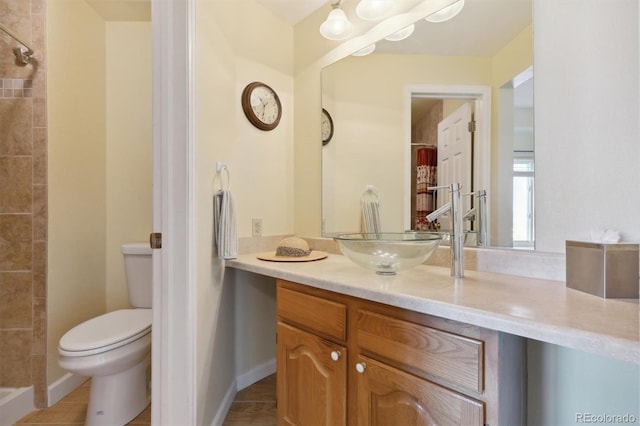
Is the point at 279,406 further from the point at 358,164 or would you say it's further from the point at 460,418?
the point at 358,164

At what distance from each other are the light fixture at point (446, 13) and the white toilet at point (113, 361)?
209cm

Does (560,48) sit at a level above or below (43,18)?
below

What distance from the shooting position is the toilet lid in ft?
4.20

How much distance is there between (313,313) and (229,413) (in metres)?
0.95

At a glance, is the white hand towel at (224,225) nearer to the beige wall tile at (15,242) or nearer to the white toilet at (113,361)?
the white toilet at (113,361)

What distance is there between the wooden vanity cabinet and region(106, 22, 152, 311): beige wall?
150cm

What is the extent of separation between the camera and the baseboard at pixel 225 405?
54.4 inches

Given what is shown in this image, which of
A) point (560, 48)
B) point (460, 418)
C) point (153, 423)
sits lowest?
point (153, 423)

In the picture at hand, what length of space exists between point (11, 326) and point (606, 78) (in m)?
2.86

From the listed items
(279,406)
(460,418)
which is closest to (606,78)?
(460,418)

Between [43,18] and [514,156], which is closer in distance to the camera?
[514,156]

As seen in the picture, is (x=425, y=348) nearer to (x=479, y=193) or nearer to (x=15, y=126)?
(x=479, y=193)

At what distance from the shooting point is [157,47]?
3.72ft

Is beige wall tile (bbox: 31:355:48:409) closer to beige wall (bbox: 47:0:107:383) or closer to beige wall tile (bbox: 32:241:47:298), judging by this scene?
beige wall (bbox: 47:0:107:383)
